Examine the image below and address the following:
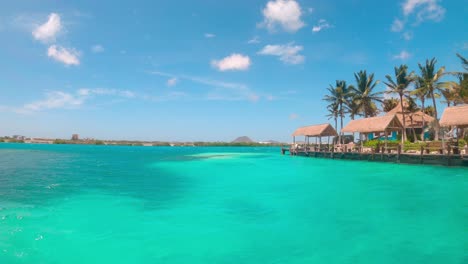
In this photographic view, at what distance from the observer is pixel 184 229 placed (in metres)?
8.26

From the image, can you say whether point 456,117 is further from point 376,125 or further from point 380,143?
point 380,143

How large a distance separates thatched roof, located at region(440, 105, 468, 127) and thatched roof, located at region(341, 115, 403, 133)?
606cm

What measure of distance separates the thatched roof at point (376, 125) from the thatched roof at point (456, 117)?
239 inches

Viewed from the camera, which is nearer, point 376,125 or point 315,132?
point 376,125

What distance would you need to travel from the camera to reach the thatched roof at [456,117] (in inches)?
886

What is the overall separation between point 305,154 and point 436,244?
37.5 meters

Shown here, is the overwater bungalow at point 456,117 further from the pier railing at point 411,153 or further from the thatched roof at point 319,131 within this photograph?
the thatched roof at point 319,131

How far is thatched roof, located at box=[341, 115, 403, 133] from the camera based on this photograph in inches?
1204

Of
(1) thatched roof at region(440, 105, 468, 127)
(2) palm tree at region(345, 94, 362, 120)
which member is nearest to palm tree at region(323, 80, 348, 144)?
(2) palm tree at region(345, 94, 362, 120)

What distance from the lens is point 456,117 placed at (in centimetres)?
2314

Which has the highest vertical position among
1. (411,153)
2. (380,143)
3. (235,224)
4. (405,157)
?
(380,143)

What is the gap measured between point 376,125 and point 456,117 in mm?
8846

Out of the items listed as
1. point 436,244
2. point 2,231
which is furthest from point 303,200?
point 2,231

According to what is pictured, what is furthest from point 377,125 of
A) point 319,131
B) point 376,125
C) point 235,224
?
point 235,224
